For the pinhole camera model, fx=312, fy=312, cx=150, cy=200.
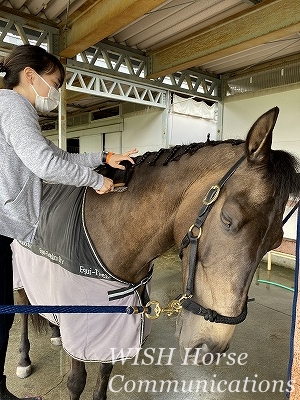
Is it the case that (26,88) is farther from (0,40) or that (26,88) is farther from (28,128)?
(0,40)

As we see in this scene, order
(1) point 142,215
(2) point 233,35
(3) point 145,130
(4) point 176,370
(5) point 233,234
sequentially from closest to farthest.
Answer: (5) point 233,234
(1) point 142,215
(4) point 176,370
(2) point 233,35
(3) point 145,130

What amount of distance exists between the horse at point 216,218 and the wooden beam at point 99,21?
2234 millimetres

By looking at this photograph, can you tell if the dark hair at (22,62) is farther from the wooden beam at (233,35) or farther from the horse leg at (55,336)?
the wooden beam at (233,35)

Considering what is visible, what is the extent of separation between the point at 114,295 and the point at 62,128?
3.79m

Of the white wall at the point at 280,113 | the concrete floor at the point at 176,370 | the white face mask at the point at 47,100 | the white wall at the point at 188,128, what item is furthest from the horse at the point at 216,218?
the white wall at the point at 188,128

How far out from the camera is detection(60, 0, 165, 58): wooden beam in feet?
9.61

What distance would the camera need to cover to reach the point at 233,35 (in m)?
3.92

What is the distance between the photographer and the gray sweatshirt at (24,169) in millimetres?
1099

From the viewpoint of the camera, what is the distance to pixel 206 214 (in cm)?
107

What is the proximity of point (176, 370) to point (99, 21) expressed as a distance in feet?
11.5

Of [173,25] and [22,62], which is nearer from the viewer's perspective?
[22,62]

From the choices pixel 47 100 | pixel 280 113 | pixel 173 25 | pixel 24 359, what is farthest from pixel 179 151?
pixel 280 113

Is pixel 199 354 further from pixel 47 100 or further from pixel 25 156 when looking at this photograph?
pixel 47 100

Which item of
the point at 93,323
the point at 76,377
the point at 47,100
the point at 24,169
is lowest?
the point at 76,377
